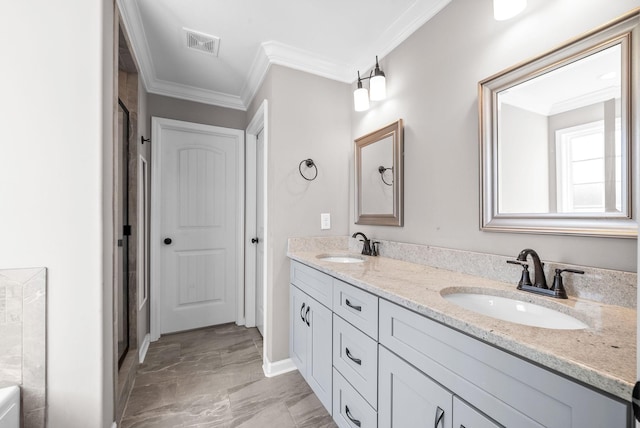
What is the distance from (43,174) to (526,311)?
80.7 inches

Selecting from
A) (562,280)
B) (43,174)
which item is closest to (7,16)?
(43,174)

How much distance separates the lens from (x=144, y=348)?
231cm

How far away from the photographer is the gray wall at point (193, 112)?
261 centimetres

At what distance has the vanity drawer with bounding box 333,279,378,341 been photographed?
1117 millimetres

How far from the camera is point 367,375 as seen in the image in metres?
1.15

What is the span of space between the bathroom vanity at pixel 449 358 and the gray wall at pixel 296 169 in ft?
1.77

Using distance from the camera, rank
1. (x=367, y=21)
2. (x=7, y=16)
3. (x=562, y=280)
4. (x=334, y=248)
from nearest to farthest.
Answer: (x=562, y=280) → (x=7, y=16) → (x=367, y=21) → (x=334, y=248)

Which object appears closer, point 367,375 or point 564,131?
point 564,131

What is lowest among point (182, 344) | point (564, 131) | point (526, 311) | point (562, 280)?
point (182, 344)

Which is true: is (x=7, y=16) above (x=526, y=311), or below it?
above

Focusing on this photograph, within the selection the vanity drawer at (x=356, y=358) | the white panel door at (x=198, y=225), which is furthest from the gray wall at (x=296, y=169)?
the white panel door at (x=198, y=225)

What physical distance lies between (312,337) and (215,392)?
81 cm

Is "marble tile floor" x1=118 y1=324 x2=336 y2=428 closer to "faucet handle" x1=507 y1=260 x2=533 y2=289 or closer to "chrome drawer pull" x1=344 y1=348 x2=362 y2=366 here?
"chrome drawer pull" x1=344 y1=348 x2=362 y2=366

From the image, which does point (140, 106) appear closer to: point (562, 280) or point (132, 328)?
point (132, 328)
